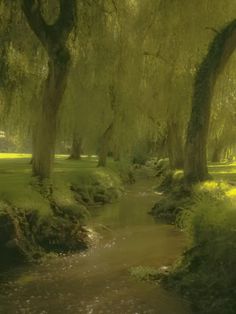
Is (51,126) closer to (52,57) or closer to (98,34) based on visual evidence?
(52,57)

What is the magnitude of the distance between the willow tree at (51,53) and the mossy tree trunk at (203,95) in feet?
15.7

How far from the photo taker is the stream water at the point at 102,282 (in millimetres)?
8289

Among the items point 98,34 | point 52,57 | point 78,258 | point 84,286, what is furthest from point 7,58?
point 84,286

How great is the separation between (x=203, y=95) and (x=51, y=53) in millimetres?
5574

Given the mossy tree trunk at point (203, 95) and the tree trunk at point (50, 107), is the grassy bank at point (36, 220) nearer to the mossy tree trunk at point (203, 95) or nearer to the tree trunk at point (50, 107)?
the tree trunk at point (50, 107)

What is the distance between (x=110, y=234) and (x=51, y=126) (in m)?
4.24

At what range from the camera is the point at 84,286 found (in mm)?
9391

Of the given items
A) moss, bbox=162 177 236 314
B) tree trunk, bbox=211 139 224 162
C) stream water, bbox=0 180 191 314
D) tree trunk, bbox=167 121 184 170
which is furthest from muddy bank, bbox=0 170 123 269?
tree trunk, bbox=211 139 224 162

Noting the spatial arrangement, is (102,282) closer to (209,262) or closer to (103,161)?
(209,262)

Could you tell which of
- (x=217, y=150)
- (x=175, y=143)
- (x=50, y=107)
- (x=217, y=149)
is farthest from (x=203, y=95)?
(x=217, y=150)

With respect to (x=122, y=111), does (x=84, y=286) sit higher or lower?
lower

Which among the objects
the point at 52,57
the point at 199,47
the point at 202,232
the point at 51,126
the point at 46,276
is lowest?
the point at 46,276

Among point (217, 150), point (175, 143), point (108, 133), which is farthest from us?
point (217, 150)

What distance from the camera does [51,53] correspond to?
51.7ft
